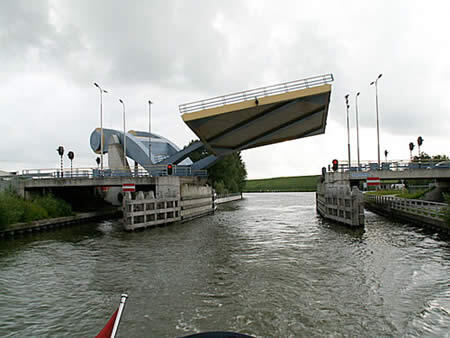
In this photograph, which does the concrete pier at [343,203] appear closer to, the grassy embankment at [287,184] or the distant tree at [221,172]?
the distant tree at [221,172]

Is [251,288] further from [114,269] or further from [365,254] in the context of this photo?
[365,254]

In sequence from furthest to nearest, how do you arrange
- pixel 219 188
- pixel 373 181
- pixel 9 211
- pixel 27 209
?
pixel 219 188
pixel 27 209
pixel 373 181
pixel 9 211

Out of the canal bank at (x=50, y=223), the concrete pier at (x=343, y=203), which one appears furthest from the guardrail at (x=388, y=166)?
the canal bank at (x=50, y=223)

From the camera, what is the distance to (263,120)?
30.1 meters

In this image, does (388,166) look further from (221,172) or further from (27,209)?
(221,172)

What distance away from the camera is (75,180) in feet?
107

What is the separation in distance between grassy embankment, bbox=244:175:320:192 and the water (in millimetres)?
134456

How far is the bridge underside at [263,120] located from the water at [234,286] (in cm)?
1140

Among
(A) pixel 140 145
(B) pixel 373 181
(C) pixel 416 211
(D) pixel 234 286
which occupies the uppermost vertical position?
(A) pixel 140 145

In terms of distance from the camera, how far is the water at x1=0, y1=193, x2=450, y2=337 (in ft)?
26.4

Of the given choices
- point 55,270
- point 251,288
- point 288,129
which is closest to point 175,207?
point 288,129

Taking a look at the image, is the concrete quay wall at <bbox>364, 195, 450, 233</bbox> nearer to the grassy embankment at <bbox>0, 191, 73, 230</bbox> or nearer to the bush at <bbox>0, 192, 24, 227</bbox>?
the bush at <bbox>0, 192, 24, 227</bbox>

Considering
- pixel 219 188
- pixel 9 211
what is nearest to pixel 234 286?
pixel 9 211

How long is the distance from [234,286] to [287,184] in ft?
528
